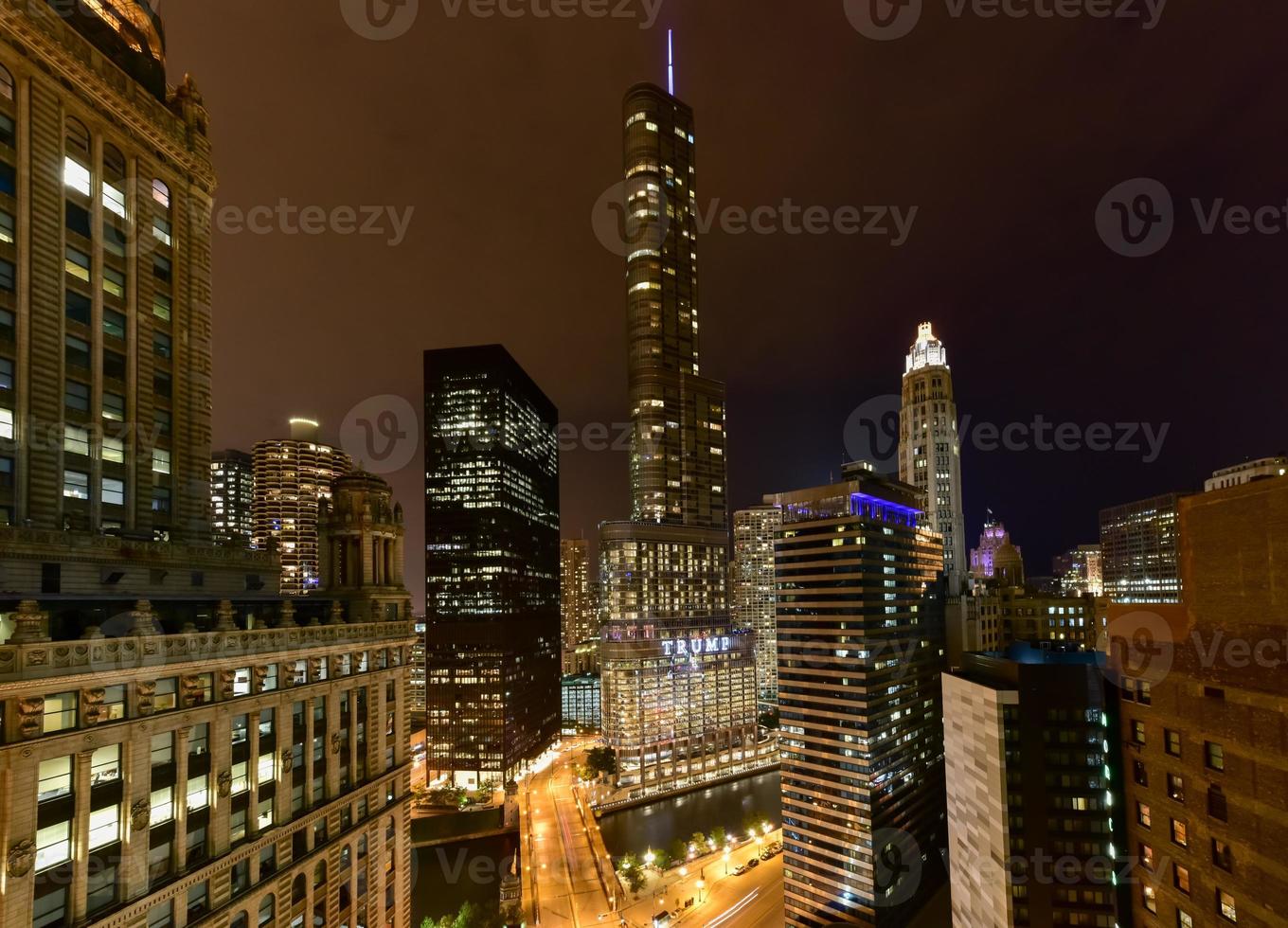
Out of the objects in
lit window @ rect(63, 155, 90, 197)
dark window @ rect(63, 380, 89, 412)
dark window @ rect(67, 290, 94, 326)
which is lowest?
dark window @ rect(63, 380, 89, 412)

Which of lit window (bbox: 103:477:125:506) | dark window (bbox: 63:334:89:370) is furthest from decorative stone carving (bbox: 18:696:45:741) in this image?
dark window (bbox: 63:334:89:370)

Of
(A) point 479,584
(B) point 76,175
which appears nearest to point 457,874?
(A) point 479,584

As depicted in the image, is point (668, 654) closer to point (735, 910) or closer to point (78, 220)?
point (735, 910)

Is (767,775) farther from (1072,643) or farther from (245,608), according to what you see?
(245,608)

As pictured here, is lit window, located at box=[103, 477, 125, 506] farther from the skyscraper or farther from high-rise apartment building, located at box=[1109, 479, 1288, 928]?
the skyscraper

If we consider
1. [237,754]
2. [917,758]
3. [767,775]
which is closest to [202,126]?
[237,754]

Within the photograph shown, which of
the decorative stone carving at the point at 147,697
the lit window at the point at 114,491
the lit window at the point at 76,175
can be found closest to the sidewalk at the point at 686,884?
the decorative stone carving at the point at 147,697
